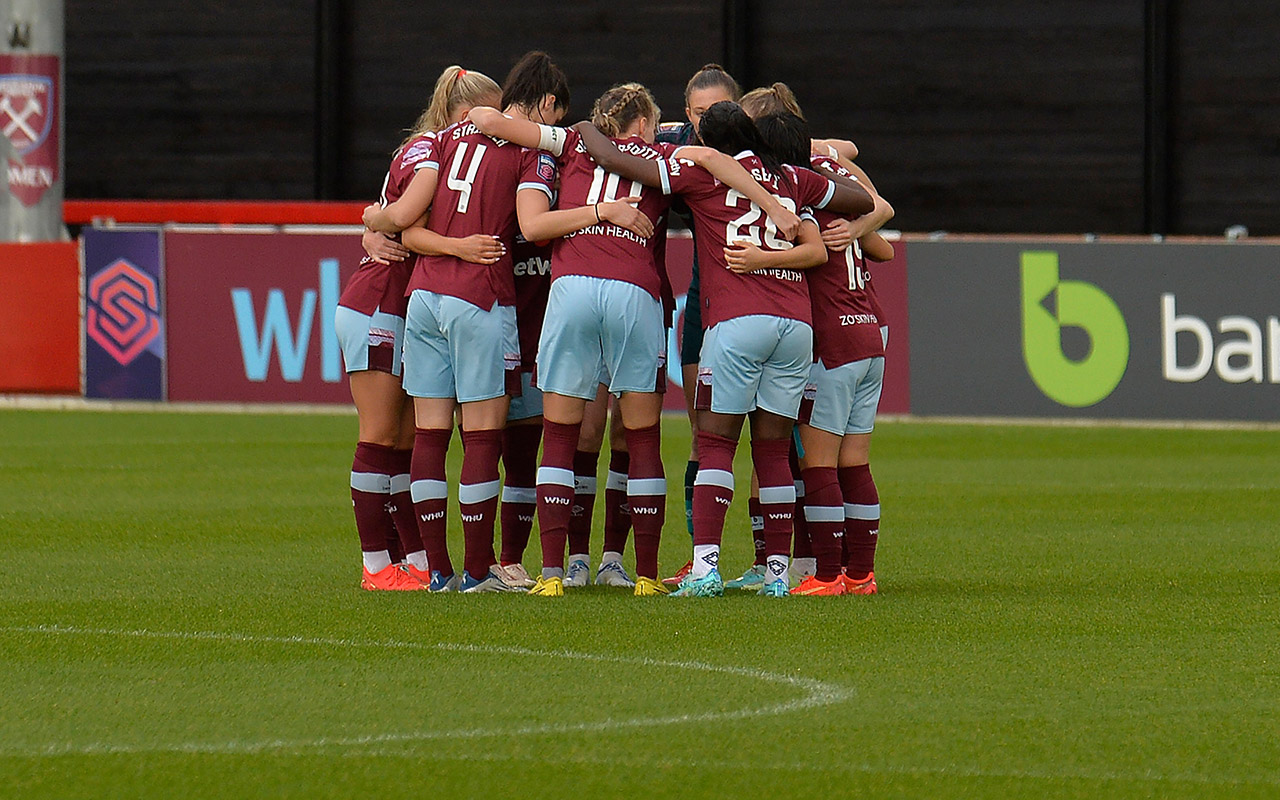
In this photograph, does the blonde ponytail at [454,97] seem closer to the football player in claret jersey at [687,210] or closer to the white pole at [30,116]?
the football player in claret jersey at [687,210]

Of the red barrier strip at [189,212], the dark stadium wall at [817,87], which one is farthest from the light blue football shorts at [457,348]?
the dark stadium wall at [817,87]

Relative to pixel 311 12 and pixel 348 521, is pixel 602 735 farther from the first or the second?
pixel 311 12

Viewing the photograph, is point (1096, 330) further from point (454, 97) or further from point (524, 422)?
point (454, 97)

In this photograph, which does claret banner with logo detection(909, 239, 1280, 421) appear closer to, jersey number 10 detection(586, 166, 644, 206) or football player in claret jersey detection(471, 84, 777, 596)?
football player in claret jersey detection(471, 84, 777, 596)

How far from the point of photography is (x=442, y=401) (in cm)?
793

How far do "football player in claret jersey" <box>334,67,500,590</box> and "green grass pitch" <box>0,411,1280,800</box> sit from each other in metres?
0.27

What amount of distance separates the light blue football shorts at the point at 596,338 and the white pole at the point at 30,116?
1448 cm

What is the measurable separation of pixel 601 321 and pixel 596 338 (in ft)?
0.26

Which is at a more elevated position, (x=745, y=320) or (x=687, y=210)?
(x=687, y=210)

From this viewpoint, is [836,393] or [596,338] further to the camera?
[836,393]

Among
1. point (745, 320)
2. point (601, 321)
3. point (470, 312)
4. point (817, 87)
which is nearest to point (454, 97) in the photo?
point (470, 312)

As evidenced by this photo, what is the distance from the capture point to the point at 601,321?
303 inches

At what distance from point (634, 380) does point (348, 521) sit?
3.53 meters

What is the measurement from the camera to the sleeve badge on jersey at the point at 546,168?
778 cm
